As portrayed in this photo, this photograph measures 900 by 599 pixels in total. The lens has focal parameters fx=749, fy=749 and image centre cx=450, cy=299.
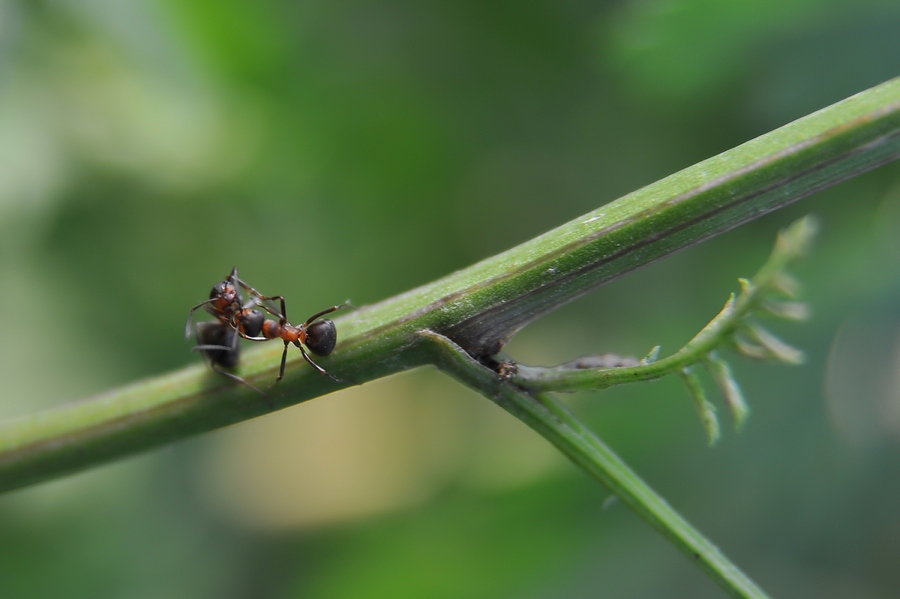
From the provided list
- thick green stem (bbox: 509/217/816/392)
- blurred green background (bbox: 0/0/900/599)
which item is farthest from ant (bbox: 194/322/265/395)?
blurred green background (bbox: 0/0/900/599)

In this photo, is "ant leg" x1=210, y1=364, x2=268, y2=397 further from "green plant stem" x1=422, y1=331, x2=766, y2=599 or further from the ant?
"green plant stem" x1=422, y1=331, x2=766, y2=599

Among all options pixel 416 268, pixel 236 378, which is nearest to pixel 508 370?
pixel 236 378

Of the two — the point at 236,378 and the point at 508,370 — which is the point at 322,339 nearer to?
the point at 236,378

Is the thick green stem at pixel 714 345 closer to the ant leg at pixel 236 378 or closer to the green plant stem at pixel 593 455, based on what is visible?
the green plant stem at pixel 593 455

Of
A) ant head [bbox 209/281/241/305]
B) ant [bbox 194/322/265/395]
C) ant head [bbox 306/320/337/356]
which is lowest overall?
ant head [bbox 306/320/337/356]

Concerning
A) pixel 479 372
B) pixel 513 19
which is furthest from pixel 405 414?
pixel 479 372
